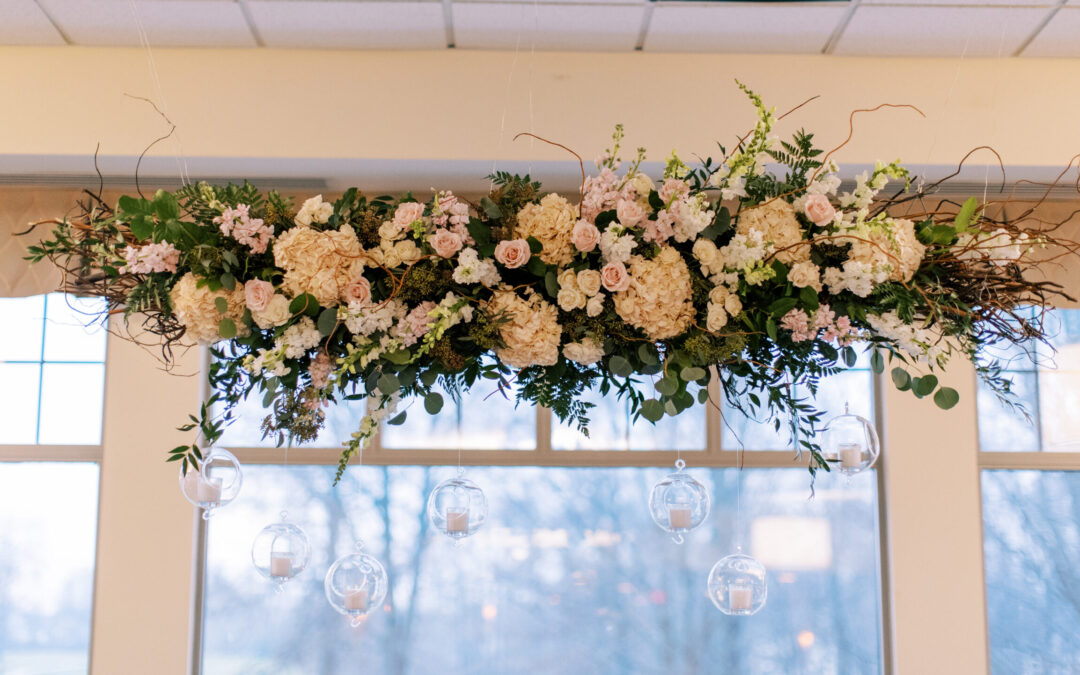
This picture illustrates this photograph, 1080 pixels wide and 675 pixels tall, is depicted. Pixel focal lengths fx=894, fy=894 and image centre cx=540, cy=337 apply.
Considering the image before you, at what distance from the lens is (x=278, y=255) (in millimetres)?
2086

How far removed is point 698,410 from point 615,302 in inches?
94.5

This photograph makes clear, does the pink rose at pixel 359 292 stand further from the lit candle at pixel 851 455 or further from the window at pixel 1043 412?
the window at pixel 1043 412

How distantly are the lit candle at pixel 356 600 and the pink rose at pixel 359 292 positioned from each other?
143 centimetres

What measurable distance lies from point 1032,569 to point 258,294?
153 inches

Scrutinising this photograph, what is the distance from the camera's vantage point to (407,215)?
2.13 metres

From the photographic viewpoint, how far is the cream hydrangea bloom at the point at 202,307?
81.4 inches

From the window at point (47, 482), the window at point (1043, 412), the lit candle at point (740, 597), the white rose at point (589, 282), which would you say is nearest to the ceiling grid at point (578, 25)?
the window at point (47, 482)

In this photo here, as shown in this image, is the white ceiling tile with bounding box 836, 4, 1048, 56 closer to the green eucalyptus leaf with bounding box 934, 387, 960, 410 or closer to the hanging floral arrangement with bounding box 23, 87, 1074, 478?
the hanging floral arrangement with bounding box 23, 87, 1074, 478

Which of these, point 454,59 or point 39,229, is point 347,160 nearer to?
point 454,59

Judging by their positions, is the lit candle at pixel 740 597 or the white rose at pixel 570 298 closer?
the white rose at pixel 570 298

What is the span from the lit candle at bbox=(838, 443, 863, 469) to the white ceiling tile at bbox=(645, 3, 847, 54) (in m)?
1.88

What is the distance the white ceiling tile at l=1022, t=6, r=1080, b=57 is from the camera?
11.7ft

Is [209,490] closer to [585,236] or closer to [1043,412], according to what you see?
[585,236]

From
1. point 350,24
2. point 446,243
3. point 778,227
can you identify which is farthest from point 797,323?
point 350,24
